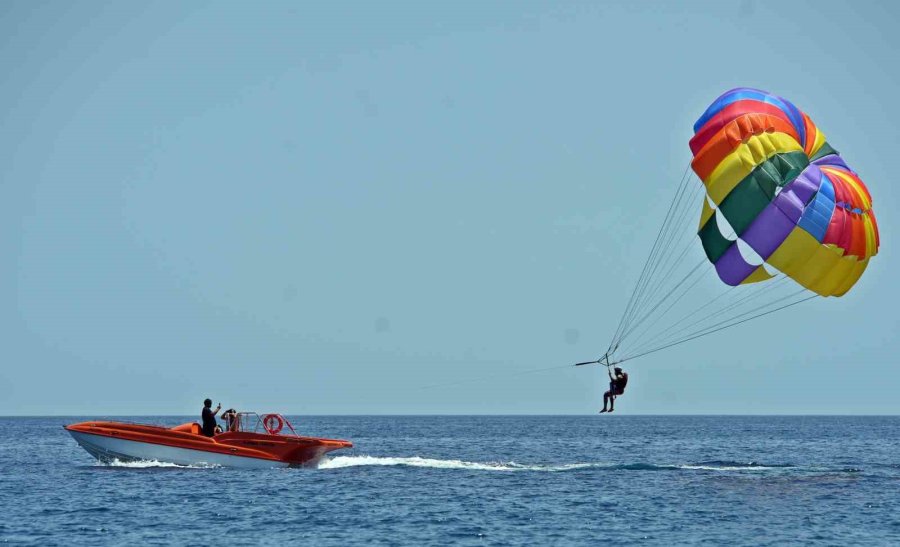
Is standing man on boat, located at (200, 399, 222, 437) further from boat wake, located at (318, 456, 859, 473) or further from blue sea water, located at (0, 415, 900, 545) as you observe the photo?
boat wake, located at (318, 456, 859, 473)

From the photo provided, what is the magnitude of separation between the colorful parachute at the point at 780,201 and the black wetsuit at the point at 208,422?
1760 centimetres

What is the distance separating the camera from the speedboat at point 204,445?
3953 centimetres

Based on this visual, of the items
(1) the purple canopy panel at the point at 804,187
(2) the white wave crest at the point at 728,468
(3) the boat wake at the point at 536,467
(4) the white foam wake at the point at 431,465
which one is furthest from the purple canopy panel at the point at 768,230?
(4) the white foam wake at the point at 431,465

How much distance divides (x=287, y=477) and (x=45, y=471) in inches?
434

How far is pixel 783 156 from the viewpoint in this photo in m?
30.8

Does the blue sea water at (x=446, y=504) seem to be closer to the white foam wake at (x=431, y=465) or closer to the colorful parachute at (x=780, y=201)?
the white foam wake at (x=431, y=465)

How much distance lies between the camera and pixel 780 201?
102 feet

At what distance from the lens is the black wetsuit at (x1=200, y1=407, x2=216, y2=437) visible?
39156mm

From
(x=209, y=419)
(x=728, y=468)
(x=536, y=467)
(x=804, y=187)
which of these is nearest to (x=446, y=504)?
(x=209, y=419)

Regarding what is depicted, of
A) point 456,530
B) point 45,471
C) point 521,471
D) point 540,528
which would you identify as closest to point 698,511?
point 540,528

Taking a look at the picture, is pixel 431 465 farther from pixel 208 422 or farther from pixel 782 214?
pixel 782 214

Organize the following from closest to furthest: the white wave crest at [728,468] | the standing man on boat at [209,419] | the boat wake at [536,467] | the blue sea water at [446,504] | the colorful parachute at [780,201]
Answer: the blue sea water at [446,504] → the colorful parachute at [780,201] → the standing man on boat at [209,419] → the boat wake at [536,467] → the white wave crest at [728,468]

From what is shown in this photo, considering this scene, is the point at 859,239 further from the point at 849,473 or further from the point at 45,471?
the point at 45,471

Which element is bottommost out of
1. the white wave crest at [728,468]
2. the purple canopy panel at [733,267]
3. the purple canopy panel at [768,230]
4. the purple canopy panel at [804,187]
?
the white wave crest at [728,468]
